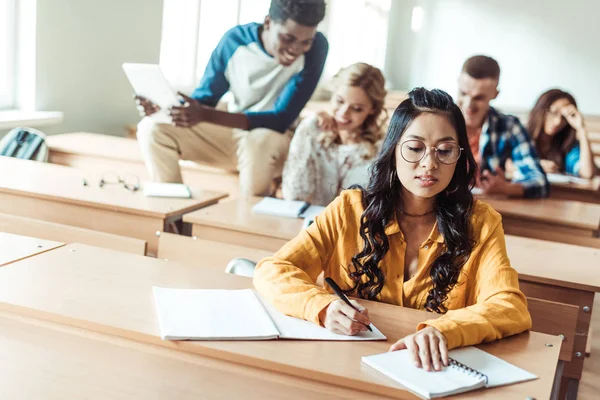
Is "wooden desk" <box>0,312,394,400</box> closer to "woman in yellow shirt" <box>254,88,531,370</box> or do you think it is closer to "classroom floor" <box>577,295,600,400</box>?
"woman in yellow shirt" <box>254,88,531,370</box>

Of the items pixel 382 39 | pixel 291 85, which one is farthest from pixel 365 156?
pixel 382 39

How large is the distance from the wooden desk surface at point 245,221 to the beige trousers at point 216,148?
945 mm

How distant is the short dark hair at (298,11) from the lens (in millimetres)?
3568

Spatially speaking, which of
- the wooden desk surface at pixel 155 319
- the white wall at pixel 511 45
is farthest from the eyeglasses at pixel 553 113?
the white wall at pixel 511 45

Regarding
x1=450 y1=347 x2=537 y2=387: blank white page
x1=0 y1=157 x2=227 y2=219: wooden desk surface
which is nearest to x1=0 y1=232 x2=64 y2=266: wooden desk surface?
x1=0 y1=157 x2=227 y2=219: wooden desk surface

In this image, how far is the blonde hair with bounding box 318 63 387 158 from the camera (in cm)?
294

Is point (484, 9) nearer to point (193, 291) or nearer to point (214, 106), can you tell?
point (214, 106)

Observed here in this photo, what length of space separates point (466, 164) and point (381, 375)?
664 millimetres

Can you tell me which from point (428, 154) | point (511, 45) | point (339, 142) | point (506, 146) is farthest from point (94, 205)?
point (511, 45)

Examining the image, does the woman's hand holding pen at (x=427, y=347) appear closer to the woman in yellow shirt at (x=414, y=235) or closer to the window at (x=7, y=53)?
the woman in yellow shirt at (x=414, y=235)

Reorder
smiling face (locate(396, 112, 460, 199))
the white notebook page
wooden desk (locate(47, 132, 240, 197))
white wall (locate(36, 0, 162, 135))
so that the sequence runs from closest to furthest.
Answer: the white notebook page < smiling face (locate(396, 112, 460, 199)) < wooden desk (locate(47, 132, 240, 197)) < white wall (locate(36, 0, 162, 135))

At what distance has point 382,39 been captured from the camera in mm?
9641

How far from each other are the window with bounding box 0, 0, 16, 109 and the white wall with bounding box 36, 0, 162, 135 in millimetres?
142

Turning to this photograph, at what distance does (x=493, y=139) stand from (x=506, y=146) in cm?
8
